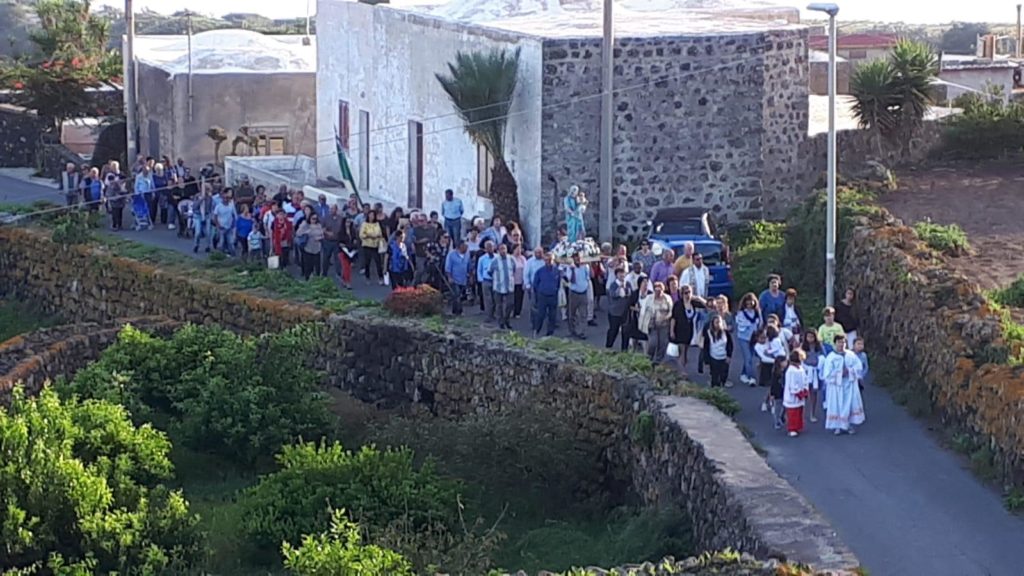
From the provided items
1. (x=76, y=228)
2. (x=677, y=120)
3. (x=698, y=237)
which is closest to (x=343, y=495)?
(x=698, y=237)

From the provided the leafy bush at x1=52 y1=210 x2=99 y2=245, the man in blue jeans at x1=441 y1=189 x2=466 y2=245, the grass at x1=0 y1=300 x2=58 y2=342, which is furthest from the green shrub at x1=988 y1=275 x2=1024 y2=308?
the grass at x1=0 y1=300 x2=58 y2=342

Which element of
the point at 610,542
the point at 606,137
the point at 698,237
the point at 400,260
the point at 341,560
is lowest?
the point at 610,542

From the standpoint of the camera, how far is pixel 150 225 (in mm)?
34500

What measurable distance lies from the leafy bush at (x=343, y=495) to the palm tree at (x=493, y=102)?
1041 cm

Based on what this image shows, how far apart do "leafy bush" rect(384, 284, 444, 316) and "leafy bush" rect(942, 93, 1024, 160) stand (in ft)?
29.2

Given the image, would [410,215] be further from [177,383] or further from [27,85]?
[27,85]

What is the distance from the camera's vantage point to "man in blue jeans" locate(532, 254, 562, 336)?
23.2m

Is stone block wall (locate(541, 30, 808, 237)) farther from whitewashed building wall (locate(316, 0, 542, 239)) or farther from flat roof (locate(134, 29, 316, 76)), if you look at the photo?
flat roof (locate(134, 29, 316, 76))

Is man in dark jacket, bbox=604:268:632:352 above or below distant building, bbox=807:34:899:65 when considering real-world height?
below

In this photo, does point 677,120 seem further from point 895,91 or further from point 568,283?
point 568,283

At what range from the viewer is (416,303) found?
2445 cm

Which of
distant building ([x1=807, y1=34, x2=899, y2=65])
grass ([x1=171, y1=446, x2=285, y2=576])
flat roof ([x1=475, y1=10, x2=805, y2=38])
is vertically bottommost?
grass ([x1=171, y1=446, x2=285, y2=576])

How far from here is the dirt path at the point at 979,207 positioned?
2264 centimetres

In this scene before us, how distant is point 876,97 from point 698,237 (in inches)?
175
